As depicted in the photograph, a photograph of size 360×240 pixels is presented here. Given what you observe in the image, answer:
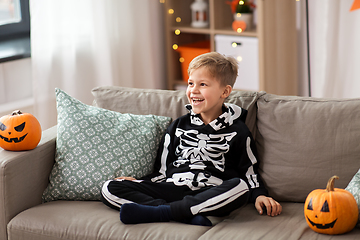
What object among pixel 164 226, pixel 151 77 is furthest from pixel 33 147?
pixel 151 77

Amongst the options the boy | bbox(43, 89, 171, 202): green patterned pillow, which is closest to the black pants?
the boy

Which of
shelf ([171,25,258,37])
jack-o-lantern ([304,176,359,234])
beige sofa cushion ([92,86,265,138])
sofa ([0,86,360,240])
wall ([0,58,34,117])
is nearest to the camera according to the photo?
jack-o-lantern ([304,176,359,234])

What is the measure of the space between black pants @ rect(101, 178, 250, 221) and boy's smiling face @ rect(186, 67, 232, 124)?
33 centimetres

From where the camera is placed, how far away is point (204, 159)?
1781mm

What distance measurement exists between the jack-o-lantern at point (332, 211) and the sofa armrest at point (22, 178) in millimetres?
1031

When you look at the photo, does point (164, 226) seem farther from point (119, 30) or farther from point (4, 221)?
point (119, 30)

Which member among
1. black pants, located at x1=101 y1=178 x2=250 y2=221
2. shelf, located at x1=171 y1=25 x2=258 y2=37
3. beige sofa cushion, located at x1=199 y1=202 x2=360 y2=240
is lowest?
beige sofa cushion, located at x1=199 y1=202 x2=360 y2=240

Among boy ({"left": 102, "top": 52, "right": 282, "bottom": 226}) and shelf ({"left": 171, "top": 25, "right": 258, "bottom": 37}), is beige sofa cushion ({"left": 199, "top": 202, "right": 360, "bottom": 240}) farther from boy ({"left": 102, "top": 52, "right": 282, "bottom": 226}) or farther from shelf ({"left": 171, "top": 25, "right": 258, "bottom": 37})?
shelf ({"left": 171, "top": 25, "right": 258, "bottom": 37})

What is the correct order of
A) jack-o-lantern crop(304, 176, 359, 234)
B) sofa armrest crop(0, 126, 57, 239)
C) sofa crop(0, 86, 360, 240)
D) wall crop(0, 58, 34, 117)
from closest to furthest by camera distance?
1. jack-o-lantern crop(304, 176, 359, 234)
2. sofa crop(0, 86, 360, 240)
3. sofa armrest crop(0, 126, 57, 239)
4. wall crop(0, 58, 34, 117)

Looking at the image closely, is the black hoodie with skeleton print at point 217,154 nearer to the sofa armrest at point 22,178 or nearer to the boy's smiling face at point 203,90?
the boy's smiling face at point 203,90

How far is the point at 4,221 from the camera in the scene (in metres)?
1.70

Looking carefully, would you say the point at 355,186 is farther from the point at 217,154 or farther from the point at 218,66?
the point at 218,66

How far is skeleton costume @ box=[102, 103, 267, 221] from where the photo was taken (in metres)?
1.68

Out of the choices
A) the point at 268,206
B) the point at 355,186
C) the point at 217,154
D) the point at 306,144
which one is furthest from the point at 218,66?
the point at 355,186
